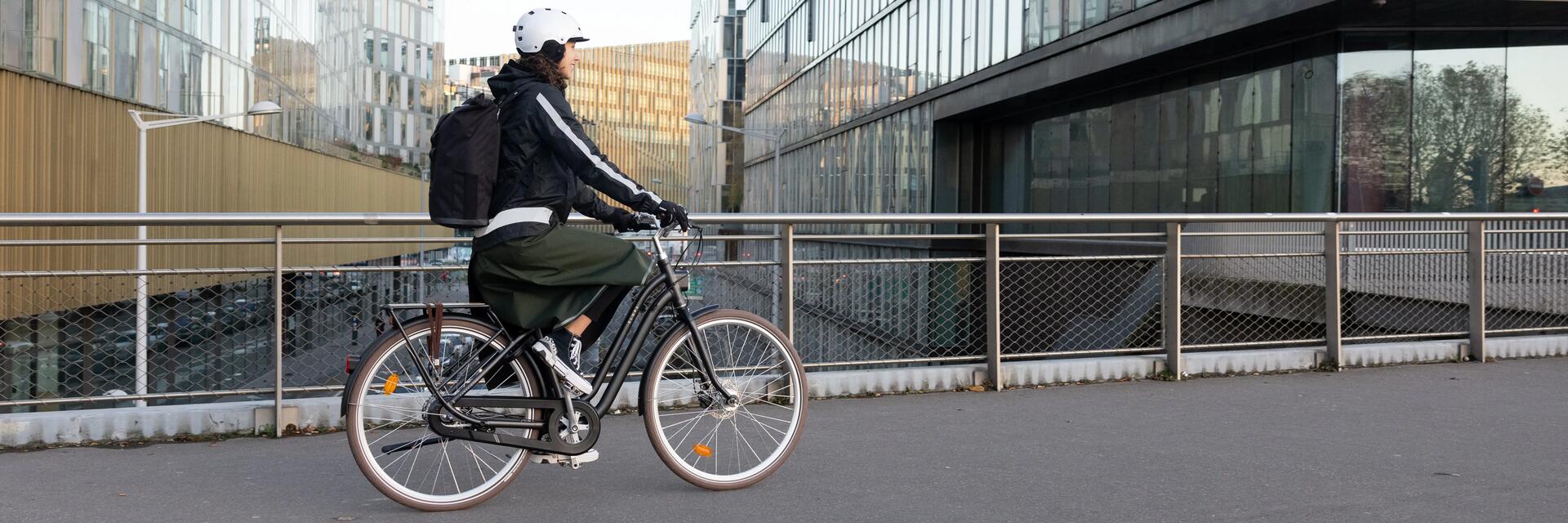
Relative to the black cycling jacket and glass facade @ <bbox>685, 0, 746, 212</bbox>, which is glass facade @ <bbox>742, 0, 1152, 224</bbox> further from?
the black cycling jacket

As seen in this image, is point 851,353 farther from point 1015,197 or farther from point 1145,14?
point 1015,197

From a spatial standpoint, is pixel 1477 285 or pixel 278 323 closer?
pixel 278 323

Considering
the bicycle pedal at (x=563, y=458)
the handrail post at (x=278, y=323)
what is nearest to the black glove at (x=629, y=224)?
the bicycle pedal at (x=563, y=458)

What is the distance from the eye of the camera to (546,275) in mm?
4441

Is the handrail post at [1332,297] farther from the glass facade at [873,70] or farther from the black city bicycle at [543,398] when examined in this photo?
the glass facade at [873,70]

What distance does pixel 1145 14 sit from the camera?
75.7 feet

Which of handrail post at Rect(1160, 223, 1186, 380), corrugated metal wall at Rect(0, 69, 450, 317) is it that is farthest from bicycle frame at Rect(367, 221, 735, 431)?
handrail post at Rect(1160, 223, 1186, 380)

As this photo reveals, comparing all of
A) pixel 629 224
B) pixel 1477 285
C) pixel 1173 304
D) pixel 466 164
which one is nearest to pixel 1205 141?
pixel 1477 285

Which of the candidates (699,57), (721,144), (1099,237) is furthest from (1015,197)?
(699,57)

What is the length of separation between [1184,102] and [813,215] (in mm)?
19453

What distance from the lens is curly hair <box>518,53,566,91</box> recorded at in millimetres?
4496

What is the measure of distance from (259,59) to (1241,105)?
103 feet

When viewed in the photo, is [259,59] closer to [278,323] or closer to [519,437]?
[278,323]

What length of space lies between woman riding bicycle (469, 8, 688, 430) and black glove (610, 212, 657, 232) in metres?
0.10
